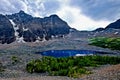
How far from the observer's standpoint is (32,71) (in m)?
50.8

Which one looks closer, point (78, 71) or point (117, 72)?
point (117, 72)

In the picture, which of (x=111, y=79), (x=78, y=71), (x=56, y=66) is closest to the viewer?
(x=111, y=79)

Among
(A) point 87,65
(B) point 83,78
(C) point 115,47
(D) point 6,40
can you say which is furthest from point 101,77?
(D) point 6,40

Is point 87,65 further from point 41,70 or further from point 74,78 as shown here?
point 74,78

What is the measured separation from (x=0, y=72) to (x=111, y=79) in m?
19.4

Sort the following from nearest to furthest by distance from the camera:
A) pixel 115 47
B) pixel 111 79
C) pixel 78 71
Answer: pixel 111 79
pixel 78 71
pixel 115 47

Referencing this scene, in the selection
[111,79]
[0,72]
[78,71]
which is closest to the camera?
[111,79]

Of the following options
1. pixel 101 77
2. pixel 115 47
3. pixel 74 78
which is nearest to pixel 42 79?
pixel 74 78

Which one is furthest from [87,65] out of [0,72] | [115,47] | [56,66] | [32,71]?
[115,47]

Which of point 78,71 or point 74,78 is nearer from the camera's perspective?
point 74,78

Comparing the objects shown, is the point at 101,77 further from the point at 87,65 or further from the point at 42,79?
the point at 87,65

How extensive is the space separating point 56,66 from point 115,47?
9108 centimetres

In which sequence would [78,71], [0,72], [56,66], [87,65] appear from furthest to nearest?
1. [87,65]
2. [56,66]
3. [0,72]
4. [78,71]

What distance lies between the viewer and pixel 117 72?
4003cm
